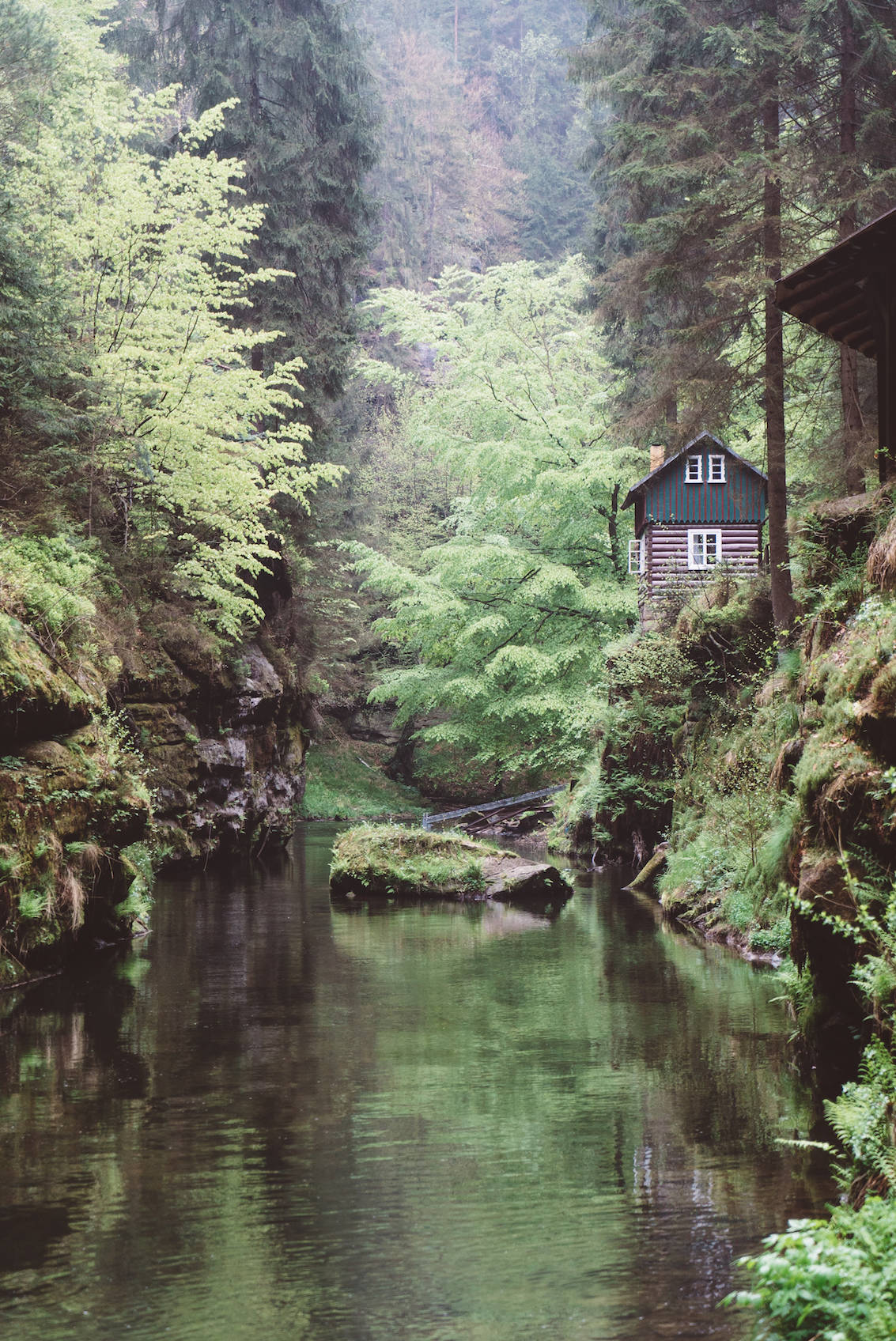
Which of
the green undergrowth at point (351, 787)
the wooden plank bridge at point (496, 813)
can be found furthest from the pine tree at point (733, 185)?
the green undergrowth at point (351, 787)

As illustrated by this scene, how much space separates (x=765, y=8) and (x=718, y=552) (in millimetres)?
13768

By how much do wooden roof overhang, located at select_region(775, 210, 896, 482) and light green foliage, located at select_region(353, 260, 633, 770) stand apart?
864 inches

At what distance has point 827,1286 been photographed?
4.15m

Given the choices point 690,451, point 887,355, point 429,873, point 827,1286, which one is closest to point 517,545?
point 690,451

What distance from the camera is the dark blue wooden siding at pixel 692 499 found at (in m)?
32.3

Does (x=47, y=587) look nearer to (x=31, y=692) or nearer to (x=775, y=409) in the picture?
(x=31, y=692)

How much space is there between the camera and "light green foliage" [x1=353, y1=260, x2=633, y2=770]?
3644cm

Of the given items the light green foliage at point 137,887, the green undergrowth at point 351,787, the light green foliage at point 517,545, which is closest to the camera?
the light green foliage at point 137,887

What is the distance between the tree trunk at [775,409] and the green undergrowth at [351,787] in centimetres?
2529

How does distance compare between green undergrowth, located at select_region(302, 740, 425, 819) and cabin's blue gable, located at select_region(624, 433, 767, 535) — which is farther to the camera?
green undergrowth, located at select_region(302, 740, 425, 819)

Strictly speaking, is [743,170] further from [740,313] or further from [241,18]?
[241,18]

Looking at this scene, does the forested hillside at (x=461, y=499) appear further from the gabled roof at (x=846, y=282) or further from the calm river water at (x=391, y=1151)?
the gabled roof at (x=846, y=282)

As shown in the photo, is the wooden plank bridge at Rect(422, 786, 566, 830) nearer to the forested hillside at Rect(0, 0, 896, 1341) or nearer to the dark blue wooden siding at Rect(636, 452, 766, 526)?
the forested hillside at Rect(0, 0, 896, 1341)

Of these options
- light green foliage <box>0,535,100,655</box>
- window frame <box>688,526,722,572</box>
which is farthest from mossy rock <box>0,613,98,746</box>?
window frame <box>688,526,722,572</box>
